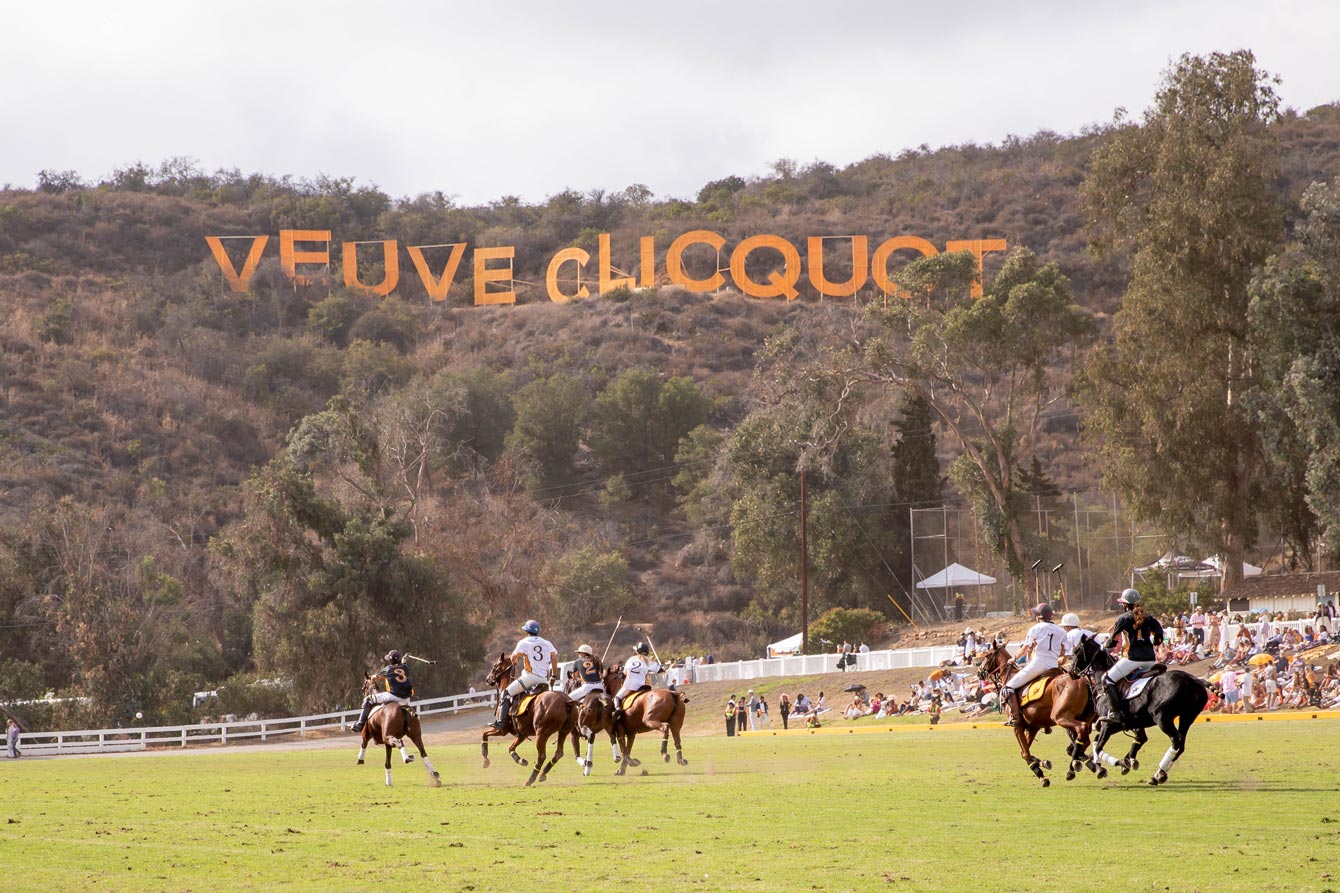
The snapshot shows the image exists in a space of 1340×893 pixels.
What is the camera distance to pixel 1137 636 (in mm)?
16984

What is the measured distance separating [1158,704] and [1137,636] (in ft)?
2.85

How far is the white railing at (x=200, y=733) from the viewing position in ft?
150

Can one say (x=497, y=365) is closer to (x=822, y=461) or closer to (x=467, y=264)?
(x=467, y=264)

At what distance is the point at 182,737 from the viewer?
46625 mm

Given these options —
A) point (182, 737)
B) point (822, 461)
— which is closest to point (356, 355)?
point (822, 461)

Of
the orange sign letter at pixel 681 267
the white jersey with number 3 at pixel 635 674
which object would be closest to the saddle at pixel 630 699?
the white jersey with number 3 at pixel 635 674

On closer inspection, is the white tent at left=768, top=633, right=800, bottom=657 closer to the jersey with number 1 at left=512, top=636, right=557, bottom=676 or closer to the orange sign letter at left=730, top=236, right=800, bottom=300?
the jersey with number 1 at left=512, top=636, right=557, bottom=676

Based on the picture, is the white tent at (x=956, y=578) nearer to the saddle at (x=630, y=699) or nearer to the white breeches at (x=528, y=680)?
the saddle at (x=630, y=699)

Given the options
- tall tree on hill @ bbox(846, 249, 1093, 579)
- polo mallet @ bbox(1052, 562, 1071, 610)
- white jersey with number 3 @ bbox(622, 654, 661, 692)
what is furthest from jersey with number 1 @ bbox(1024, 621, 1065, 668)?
tall tree on hill @ bbox(846, 249, 1093, 579)

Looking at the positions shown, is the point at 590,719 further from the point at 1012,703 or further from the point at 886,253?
the point at 886,253

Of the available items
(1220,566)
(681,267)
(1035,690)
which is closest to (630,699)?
(1035,690)

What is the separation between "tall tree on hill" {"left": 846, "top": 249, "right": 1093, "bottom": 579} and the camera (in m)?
59.7

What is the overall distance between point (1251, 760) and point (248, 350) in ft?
338

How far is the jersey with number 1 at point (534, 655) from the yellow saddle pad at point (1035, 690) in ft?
21.1
